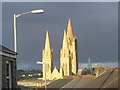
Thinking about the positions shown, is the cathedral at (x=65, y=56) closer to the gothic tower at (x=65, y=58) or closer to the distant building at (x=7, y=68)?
the gothic tower at (x=65, y=58)

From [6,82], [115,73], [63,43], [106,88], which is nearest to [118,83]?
[106,88]

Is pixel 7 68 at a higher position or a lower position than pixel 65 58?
lower

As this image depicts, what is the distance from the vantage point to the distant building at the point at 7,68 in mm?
16766

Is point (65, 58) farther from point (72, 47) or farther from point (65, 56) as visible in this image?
point (72, 47)

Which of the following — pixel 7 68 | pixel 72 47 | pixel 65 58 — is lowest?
pixel 7 68

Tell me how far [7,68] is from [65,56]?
135 m

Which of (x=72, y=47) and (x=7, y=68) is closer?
(x=7, y=68)

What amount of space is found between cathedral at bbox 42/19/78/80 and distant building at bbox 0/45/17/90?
13040 cm

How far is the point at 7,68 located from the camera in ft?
59.6

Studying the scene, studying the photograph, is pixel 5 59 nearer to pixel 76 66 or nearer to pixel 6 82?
pixel 6 82

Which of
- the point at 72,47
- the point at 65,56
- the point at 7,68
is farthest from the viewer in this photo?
the point at 72,47

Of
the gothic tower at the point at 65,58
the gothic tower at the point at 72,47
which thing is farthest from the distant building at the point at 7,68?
the gothic tower at the point at 72,47

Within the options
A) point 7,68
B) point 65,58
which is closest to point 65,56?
point 65,58

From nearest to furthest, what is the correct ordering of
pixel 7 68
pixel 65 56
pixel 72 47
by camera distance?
pixel 7 68 < pixel 65 56 < pixel 72 47
